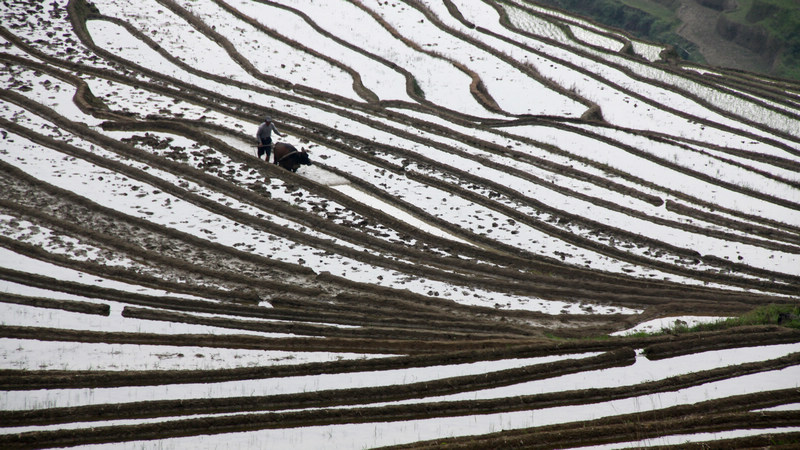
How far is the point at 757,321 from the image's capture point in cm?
1314

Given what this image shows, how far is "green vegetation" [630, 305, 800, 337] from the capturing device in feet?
42.5

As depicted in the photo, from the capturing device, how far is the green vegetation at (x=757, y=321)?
12945 millimetres

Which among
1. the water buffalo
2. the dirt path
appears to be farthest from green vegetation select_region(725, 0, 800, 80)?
the water buffalo

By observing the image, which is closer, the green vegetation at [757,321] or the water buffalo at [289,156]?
the green vegetation at [757,321]

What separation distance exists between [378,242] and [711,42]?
44.7 meters

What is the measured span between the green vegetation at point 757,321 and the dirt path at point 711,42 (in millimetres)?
40591

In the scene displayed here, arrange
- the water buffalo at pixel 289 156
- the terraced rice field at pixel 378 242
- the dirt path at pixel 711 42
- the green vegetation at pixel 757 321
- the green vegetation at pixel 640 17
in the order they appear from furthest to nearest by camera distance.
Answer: the green vegetation at pixel 640 17
the dirt path at pixel 711 42
the water buffalo at pixel 289 156
the green vegetation at pixel 757 321
the terraced rice field at pixel 378 242

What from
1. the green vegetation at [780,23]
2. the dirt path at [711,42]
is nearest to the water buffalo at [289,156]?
the green vegetation at [780,23]

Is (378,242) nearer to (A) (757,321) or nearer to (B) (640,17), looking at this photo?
(A) (757,321)

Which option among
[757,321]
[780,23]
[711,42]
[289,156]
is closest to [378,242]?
[289,156]

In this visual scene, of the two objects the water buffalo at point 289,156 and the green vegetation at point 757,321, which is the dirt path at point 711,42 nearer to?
the water buffalo at point 289,156

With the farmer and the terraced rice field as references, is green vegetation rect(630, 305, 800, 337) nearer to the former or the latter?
the terraced rice field

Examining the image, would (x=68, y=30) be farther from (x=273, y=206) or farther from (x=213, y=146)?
(x=273, y=206)

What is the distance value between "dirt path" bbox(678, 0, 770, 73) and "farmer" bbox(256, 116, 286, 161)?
1546 inches
